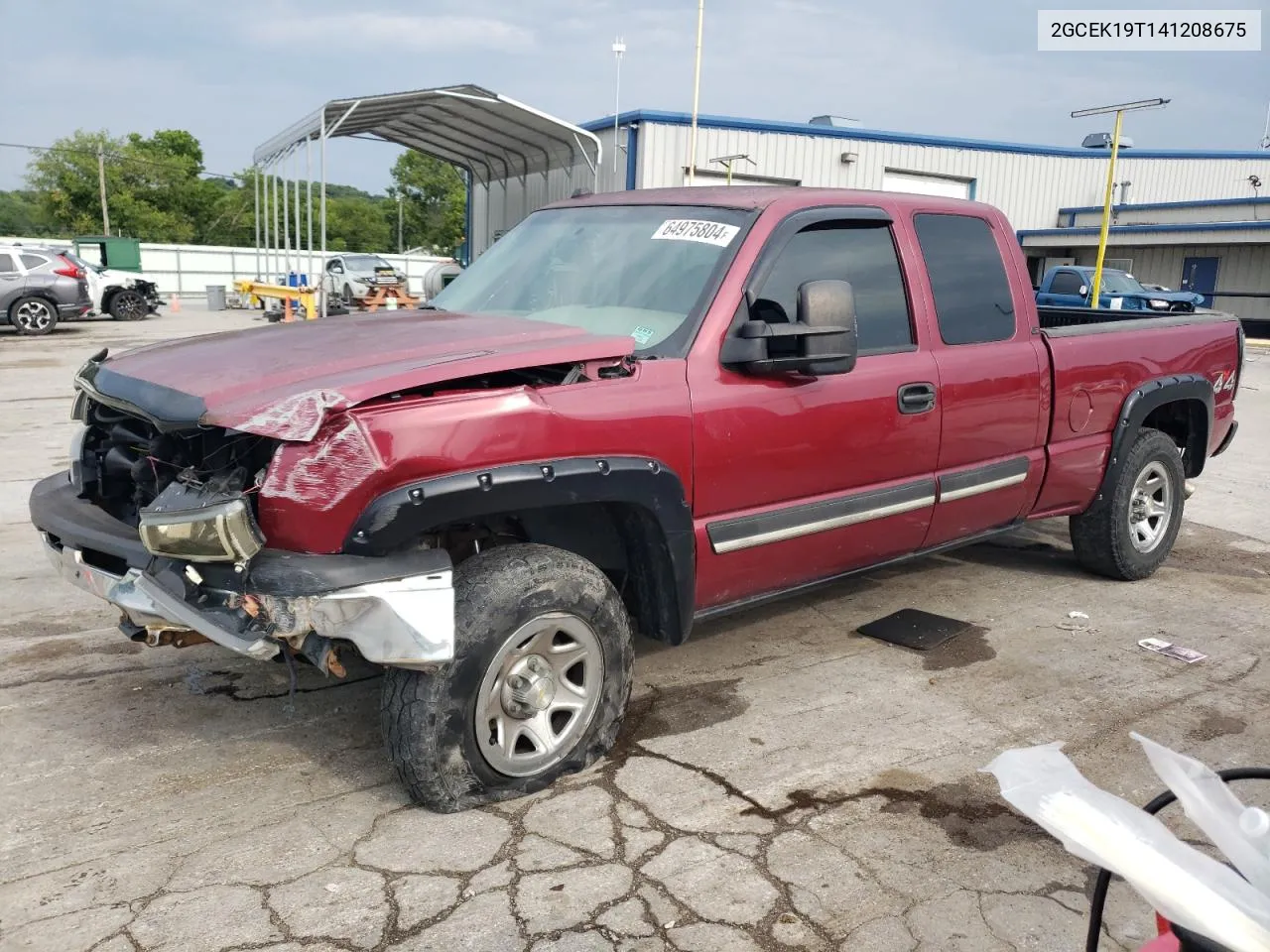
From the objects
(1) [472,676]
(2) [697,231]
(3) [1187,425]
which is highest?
(2) [697,231]

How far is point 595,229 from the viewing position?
4.34m

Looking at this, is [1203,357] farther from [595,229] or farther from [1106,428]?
[595,229]

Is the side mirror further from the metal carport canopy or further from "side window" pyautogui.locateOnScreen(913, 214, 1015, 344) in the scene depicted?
the metal carport canopy

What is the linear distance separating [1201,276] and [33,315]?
93.7 feet

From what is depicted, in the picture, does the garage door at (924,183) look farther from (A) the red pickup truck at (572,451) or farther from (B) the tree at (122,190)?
(B) the tree at (122,190)

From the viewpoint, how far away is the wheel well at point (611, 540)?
3334 millimetres

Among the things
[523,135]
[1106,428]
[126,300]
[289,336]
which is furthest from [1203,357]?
[126,300]

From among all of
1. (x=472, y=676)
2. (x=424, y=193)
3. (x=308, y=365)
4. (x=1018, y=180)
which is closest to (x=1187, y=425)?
(x=472, y=676)

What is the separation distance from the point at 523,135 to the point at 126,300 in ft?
33.4

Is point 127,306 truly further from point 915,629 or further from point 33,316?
point 915,629

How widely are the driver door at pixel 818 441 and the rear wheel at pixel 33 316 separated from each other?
19.7 m

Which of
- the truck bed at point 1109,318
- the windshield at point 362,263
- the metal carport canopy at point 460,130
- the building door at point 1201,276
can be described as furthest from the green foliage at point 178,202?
the truck bed at point 1109,318

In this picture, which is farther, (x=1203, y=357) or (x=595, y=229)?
(x=1203, y=357)

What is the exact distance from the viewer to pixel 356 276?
27688mm
